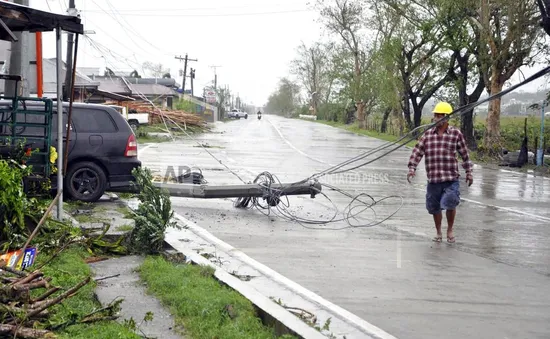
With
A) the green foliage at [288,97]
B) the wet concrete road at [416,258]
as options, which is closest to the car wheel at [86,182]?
the wet concrete road at [416,258]

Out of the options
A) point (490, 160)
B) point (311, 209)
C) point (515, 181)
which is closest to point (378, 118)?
point (490, 160)

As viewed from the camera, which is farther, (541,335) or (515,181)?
(515,181)

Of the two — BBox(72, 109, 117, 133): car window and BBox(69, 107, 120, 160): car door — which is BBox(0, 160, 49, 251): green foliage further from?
BBox(72, 109, 117, 133): car window

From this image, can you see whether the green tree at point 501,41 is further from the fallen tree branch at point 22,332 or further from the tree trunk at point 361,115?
the tree trunk at point 361,115

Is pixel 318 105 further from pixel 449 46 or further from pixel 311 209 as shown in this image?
pixel 311 209

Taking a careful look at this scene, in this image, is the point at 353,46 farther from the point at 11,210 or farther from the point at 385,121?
the point at 11,210

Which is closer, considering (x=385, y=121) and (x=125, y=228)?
(x=125, y=228)

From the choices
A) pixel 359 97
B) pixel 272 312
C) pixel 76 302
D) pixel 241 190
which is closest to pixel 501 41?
pixel 241 190

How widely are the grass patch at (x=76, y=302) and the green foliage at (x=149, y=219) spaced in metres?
0.70

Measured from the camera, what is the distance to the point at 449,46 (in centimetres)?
3481

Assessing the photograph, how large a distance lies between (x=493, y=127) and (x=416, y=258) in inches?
931

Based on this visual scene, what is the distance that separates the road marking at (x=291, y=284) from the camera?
18.5ft

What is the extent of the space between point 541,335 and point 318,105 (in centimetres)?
11727

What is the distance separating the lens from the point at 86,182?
1132 centimetres
